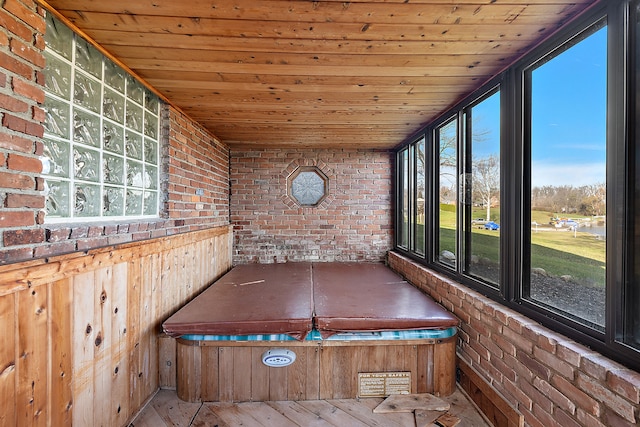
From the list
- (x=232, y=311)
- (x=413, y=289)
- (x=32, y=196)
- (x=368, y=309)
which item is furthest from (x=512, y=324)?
(x=32, y=196)

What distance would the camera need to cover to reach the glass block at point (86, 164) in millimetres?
1605

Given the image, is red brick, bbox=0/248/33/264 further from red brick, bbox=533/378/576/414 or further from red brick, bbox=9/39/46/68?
red brick, bbox=533/378/576/414

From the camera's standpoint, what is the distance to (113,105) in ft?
6.16

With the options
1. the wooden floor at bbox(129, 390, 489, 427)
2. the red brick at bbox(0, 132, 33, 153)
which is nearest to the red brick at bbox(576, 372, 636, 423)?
the wooden floor at bbox(129, 390, 489, 427)

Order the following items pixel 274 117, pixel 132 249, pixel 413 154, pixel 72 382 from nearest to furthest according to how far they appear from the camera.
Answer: pixel 72 382 → pixel 132 249 → pixel 274 117 → pixel 413 154

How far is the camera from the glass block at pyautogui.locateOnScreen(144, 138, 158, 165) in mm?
2281

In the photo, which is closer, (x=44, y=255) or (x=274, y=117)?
(x=44, y=255)

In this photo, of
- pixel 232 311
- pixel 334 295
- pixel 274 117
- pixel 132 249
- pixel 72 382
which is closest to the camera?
pixel 72 382

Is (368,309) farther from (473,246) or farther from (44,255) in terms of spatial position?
(44,255)

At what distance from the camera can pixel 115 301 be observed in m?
1.79

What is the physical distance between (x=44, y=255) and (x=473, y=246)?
106 inches

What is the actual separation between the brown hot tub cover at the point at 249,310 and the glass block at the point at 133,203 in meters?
0.82

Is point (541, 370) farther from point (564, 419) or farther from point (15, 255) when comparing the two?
point (15, 255)

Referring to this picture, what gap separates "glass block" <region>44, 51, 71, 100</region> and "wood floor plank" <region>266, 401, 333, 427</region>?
→ 7.36 feet
